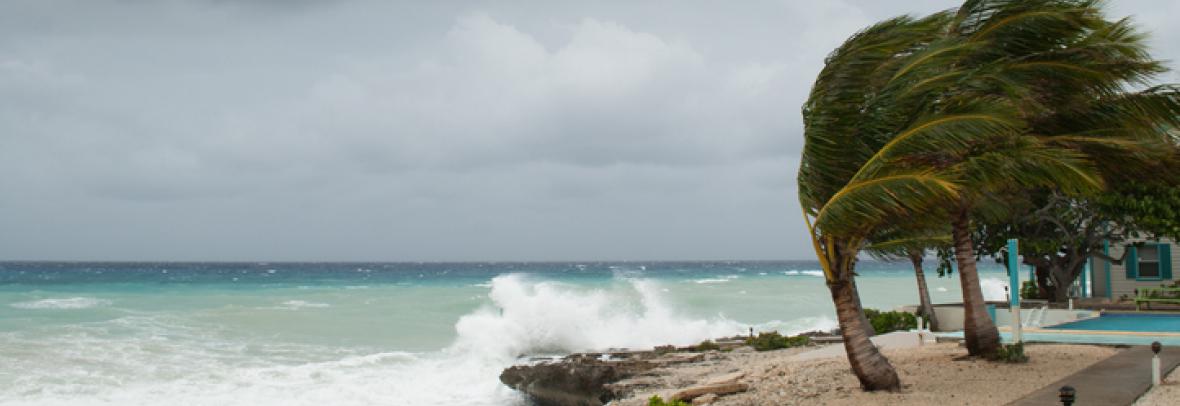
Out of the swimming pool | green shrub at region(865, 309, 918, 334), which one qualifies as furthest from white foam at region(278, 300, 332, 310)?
the swimming pool

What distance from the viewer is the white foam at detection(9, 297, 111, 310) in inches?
1655

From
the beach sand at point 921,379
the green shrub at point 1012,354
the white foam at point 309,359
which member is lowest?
the white foam at point 309,359

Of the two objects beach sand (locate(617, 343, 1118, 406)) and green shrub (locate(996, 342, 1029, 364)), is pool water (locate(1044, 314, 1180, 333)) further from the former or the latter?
green shrub (locate(996, 342, 1029, 364))

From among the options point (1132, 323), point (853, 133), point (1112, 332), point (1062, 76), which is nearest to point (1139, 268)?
point (1132, 323)

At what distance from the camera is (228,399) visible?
18.3 m

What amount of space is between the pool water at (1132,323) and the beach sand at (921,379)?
10.6ft

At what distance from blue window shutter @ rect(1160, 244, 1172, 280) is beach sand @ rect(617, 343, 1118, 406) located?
47.6 feet

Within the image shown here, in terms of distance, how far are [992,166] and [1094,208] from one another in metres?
12.4

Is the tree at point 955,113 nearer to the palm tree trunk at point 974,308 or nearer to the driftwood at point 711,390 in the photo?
the palm tree trunk at point 974,308

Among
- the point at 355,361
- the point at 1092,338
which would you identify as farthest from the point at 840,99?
the point at 355,361

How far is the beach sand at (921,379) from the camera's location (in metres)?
11.0

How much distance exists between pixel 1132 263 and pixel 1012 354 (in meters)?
17.6

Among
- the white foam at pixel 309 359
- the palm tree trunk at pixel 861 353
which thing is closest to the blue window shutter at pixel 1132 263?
the white foam at pixel 309 359

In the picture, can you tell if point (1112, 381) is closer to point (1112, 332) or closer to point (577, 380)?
point (1112, 332)
